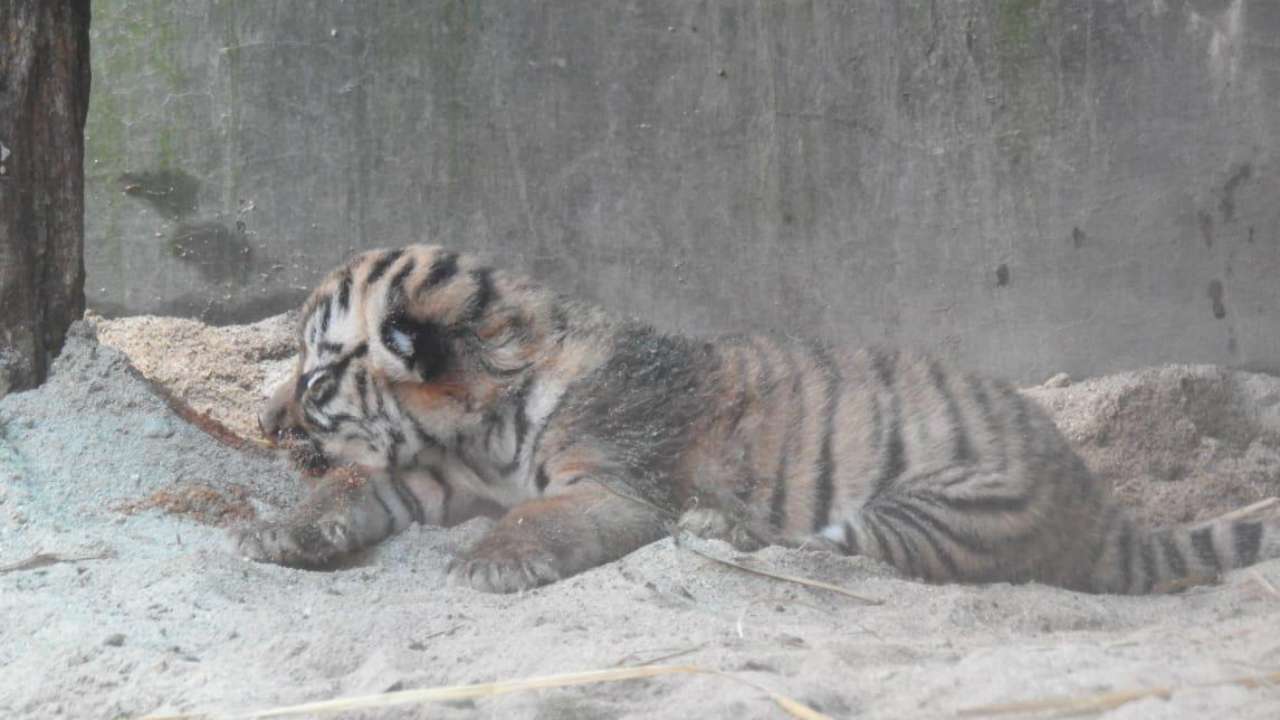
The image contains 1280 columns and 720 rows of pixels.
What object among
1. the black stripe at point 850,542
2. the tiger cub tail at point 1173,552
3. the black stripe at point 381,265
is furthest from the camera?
the black stripe at point 381,265

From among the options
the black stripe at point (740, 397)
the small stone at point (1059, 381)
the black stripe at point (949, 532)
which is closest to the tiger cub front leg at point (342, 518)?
the black stripe at point (740, 397)

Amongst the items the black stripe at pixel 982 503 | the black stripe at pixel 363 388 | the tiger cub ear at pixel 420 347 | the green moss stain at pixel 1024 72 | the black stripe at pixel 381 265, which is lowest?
the black stripe at pixel 982 503

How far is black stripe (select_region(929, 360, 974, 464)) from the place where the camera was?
4.00 meters

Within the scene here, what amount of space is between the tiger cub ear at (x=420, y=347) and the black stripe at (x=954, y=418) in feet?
4.90

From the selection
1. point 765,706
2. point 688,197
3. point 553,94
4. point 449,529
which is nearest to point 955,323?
point 688,197

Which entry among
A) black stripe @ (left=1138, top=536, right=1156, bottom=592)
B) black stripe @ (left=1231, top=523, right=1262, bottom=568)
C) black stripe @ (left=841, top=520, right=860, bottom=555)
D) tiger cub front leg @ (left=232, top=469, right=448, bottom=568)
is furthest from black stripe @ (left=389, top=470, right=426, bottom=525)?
black stripe @ (left=1231, top=523, right=1262, bottom=568)

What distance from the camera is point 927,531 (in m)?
3.70

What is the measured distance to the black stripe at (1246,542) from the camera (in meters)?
4.00

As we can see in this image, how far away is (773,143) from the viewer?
227 inches

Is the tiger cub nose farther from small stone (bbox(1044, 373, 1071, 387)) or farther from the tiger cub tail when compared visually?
small stone (bbox(1044, 373, 1071, 387))

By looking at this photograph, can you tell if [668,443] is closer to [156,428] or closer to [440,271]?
[440,271]

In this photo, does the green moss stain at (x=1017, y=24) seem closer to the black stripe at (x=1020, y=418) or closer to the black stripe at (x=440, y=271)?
the black stripe at (x=1020, y=418)

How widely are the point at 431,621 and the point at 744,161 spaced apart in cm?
343

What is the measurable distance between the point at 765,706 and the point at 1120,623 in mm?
1296
